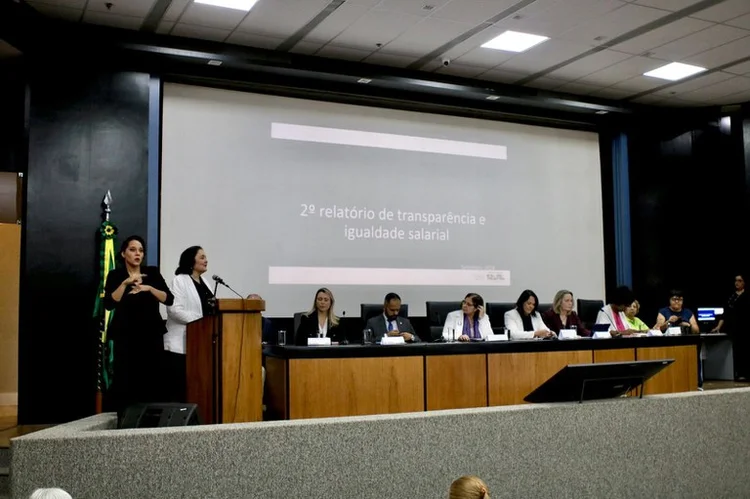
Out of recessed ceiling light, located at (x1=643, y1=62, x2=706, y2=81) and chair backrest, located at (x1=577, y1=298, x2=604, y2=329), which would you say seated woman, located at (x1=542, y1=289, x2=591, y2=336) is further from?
recessed ceiling light, located at (x1=643, y1=62, x2=706, y2=81)

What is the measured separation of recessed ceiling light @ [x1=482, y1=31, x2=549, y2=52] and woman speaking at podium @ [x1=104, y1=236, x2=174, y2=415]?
468 cm

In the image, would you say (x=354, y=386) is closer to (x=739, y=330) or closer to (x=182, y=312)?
(x=182, y=312)

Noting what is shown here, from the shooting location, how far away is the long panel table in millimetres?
4570

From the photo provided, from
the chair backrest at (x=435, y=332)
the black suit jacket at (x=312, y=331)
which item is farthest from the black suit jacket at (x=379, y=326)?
the chair backrest at (x=435, y=332)

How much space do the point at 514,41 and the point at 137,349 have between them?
5.31 metres

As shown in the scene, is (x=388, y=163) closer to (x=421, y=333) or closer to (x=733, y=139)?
(x=421, y=333)

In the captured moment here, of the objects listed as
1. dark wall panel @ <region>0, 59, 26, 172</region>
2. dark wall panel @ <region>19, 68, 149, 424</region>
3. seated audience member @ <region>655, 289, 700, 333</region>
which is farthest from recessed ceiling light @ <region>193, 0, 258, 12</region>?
seated audience member @ <region>655, 289, 700, 333</region>

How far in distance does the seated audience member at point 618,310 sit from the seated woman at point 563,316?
0.22 m

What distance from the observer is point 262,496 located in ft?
6.78

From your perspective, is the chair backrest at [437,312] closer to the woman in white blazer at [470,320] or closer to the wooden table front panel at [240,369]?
the woman in white blazer at [470,320]

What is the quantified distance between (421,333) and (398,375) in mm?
3612

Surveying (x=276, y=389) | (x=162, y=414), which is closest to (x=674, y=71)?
(x=276, y=389)

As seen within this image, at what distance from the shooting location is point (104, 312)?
6258mm

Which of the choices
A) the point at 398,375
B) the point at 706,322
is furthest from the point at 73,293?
the point at 706,322
